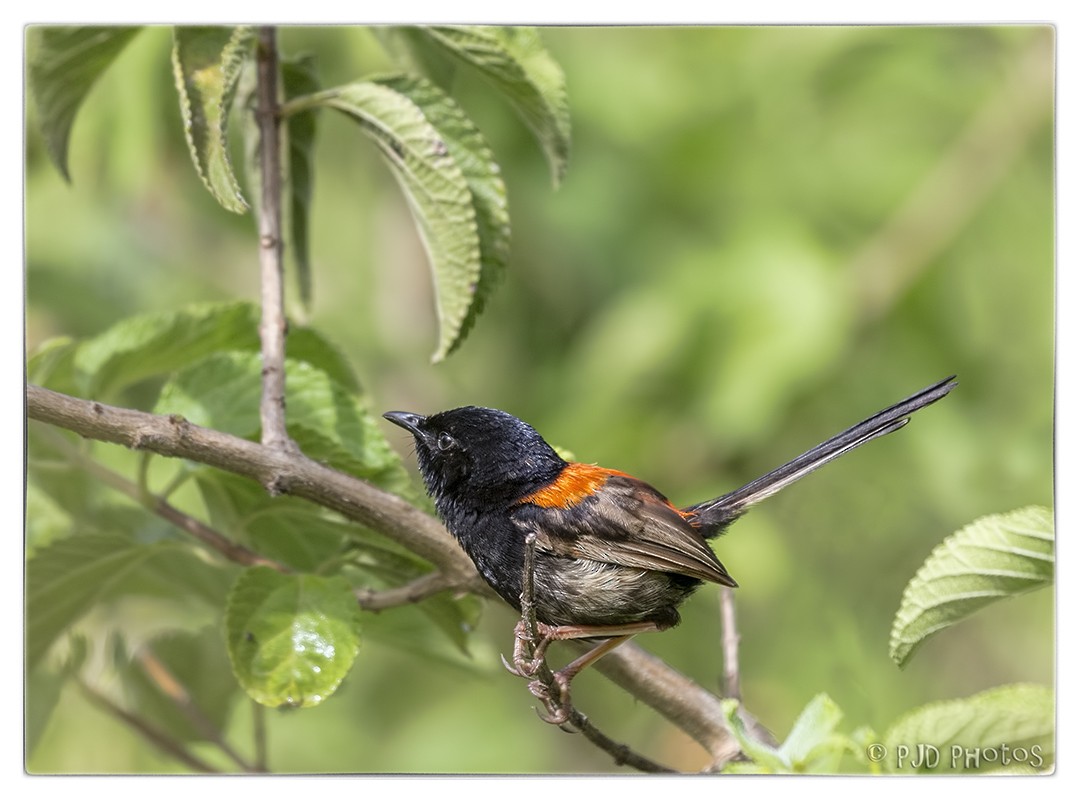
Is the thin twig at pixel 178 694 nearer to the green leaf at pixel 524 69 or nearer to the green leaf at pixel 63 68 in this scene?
the green leaf at pixel 63 68

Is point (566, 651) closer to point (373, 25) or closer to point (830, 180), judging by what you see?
point (373, 25)

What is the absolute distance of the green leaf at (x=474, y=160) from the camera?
6.91 ft

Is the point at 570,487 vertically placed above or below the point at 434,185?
below

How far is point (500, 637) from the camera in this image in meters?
3.65

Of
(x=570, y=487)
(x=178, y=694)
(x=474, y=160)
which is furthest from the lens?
(x=178, y=694)

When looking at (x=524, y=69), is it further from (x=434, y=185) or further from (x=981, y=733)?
(x=981, y=733)

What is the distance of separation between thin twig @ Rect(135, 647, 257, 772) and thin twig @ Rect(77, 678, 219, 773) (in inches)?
2.2

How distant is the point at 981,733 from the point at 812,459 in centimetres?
55

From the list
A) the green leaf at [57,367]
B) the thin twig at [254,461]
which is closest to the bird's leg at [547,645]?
the thin twig at [254,461]

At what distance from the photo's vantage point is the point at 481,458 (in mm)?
2016

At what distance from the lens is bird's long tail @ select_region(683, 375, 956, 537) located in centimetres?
201

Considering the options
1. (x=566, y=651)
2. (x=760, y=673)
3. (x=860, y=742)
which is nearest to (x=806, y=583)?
(x=760, y=673)

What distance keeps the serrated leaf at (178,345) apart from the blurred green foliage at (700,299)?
1092 mm

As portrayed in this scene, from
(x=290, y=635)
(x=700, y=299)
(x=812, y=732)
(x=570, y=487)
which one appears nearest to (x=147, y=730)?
(x=290, y=635)
